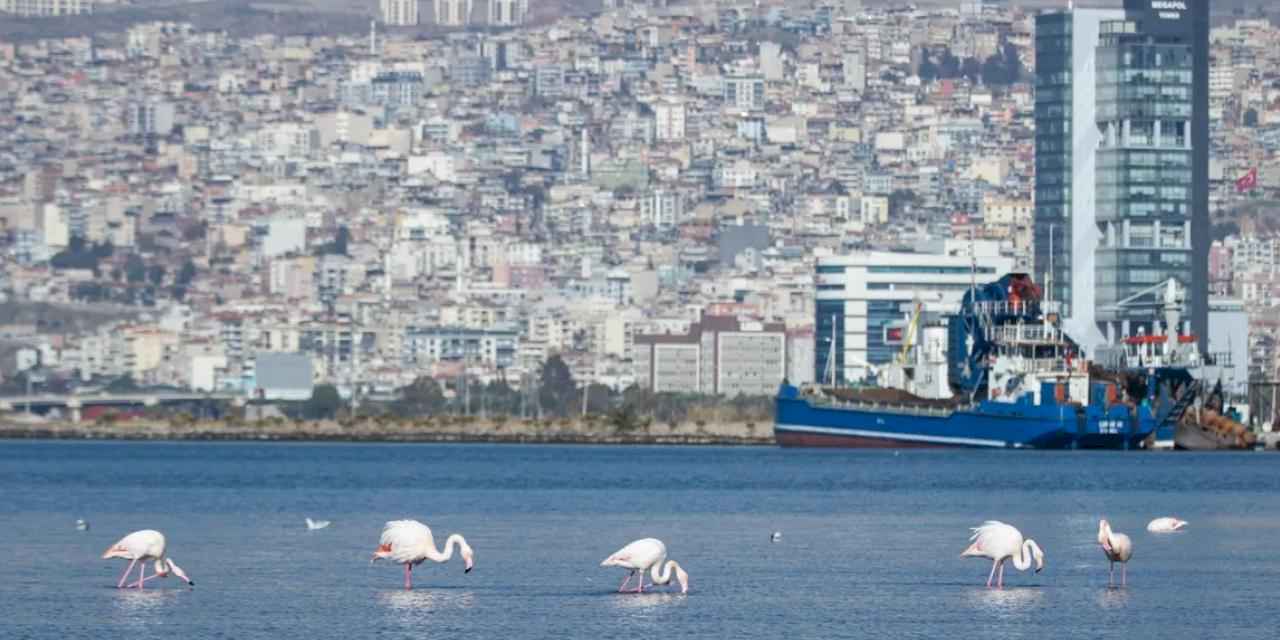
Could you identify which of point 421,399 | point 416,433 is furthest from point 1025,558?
point 421,399

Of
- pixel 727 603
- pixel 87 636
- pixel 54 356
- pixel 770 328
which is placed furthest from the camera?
pixel 54 356

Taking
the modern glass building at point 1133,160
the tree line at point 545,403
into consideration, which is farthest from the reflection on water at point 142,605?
the modern glass building at point 1133,160

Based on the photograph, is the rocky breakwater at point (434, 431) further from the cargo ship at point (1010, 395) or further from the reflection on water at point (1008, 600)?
the reflection on water at point (1008, 600)

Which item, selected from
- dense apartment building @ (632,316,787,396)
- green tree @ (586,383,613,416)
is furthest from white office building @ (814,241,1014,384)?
dense apartment building @ (632,316,787,396)

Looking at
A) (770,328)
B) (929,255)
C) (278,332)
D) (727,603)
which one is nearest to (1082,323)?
(929,255)

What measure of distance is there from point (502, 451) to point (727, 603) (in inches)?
2806

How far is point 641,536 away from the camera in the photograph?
41.9 meters

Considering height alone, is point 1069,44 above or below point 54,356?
above

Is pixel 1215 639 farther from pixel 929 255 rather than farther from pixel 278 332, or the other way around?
pixel 278 332

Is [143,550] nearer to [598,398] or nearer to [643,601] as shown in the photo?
[643,601]

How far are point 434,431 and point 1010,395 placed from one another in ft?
128

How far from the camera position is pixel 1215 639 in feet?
88.5

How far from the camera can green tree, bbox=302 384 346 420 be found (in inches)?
5920

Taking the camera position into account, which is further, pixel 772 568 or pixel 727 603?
pixel 772 568
